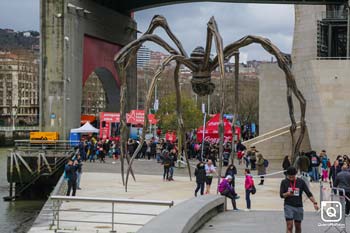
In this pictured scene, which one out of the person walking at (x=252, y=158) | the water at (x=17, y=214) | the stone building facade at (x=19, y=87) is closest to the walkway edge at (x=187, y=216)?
the water at (x=17, y=214)

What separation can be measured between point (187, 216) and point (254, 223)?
333 cm

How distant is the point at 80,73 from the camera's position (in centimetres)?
5144

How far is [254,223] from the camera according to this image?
49.5ft

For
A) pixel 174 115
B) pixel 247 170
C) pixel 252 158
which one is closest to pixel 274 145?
pixel 252 158

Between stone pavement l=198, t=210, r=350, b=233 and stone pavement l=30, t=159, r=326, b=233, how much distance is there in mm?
230

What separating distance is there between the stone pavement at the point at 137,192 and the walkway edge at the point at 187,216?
996 mm

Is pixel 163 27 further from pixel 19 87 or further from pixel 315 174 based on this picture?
pixel 19 87

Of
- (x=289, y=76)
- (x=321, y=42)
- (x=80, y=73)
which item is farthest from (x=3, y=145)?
Answer: (x=289, y=76)

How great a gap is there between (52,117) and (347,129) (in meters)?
19.9

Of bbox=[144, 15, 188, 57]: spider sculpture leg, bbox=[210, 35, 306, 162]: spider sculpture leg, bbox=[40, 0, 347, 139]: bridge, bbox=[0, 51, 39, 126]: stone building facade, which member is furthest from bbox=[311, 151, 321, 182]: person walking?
bbox=[0, 51, 39, 126]: stone building facade

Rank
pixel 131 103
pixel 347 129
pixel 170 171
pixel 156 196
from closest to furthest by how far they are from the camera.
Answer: pixel 156 196 < pixel 170 171 < pixel 347 129 < pixel 131 103

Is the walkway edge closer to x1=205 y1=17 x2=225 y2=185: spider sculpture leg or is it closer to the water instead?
x1=205 y1=17 x2=225 y2=185: spider sculpture leg

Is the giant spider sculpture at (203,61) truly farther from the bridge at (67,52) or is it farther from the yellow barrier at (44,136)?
the bridge at (67,52)

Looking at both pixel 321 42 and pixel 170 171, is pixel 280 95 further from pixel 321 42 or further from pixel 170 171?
pixel 170 171
